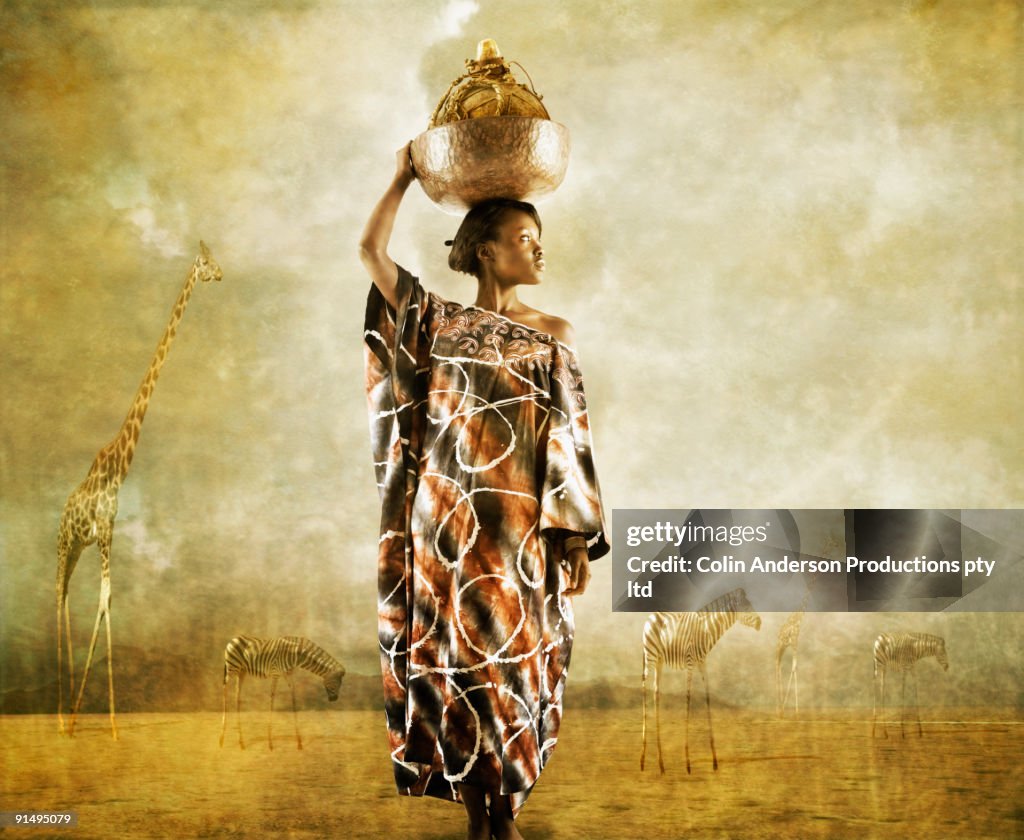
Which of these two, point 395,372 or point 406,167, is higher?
point 406,167

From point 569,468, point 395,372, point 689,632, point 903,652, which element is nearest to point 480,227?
point 395,372

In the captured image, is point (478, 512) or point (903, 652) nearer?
point (478, 512)

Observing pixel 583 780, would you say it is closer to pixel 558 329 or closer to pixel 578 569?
pixel 578 569

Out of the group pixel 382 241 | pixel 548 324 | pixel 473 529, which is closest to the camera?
pixel 473 529

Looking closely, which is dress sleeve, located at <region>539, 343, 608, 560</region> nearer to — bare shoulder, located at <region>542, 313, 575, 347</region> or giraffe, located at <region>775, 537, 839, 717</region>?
bare shoulder, located at <region>542, 313, 575, 347</region>

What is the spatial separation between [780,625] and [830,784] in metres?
0.55

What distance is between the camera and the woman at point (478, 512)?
2.67m

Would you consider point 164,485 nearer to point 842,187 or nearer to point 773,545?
point 773,545

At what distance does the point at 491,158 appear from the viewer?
9.05ft

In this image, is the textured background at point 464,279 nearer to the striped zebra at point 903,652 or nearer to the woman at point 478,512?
the striped zebra at point 903,652

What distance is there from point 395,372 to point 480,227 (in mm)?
441

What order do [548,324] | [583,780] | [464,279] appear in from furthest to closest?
[464,279] < [583,780] < [548,324]

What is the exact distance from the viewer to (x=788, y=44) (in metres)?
4.00

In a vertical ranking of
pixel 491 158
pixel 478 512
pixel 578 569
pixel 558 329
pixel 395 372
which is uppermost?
pixel 491 158
